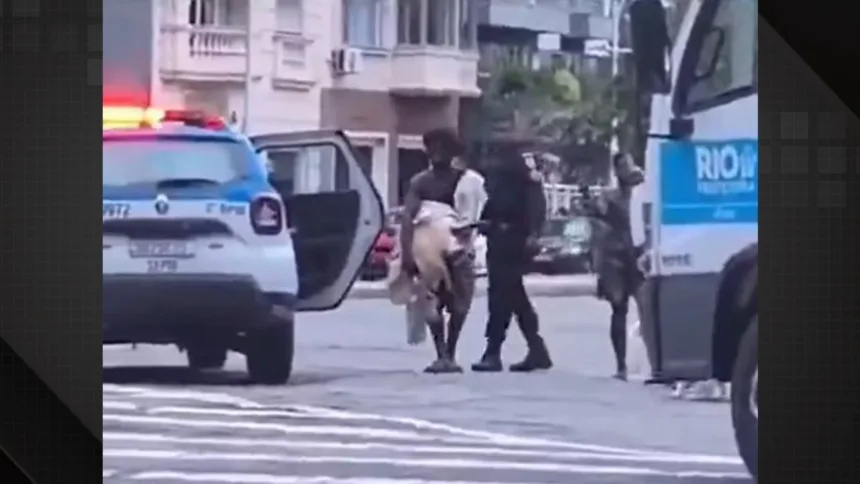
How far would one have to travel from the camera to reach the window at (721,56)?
11.5 ft

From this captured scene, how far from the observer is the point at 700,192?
346 centimetres

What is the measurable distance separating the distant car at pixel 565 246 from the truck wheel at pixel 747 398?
53cm

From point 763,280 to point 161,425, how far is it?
1.85 metres

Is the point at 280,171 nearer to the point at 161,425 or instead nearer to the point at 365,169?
the point at 365,169

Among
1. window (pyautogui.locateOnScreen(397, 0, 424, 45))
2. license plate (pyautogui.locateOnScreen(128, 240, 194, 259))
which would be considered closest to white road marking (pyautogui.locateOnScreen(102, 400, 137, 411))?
license plate (pyautogui.locateOnScreen(128, 240, 194, 259))

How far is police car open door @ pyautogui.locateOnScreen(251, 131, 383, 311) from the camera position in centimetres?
348

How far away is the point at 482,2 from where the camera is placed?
3486 millimetres

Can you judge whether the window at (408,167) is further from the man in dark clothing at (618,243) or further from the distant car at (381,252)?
the man in dark clothing at (618,243)

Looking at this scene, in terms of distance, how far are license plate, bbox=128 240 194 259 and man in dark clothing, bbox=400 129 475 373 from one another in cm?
63

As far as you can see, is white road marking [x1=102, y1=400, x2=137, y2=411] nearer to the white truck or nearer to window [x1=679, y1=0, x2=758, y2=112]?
the white truck

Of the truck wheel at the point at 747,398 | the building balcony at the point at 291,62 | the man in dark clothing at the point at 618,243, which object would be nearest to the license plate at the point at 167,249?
the building balcony at the point at 291,62

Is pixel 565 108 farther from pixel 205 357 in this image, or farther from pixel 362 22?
pixel 205 357

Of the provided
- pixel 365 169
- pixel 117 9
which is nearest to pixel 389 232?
pixel 365 169

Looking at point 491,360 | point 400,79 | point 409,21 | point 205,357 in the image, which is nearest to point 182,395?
point 205,357
